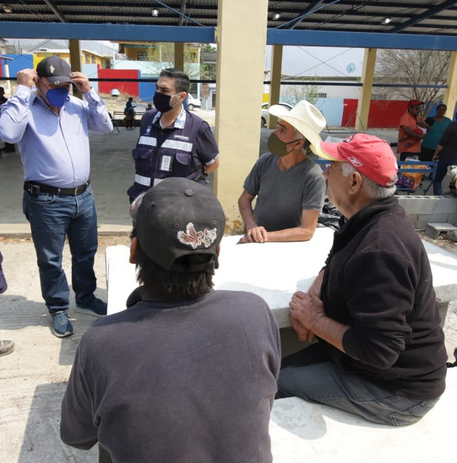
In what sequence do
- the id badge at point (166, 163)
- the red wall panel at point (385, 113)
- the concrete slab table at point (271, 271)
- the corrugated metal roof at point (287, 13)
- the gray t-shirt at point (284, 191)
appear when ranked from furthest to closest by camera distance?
1. the red wall panel at point (385, 113)
2. the corrugated metal roof at point (287, 13)
3. the id badge at point (166, 163)
4. the gray t-shirt at point (284, 191)
5. the concrete slab table at point (271, 271)

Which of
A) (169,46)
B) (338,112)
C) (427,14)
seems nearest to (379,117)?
(338,112)

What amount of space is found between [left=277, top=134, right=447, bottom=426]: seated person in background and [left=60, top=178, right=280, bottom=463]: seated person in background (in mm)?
510

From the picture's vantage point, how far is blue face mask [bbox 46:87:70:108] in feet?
9.30

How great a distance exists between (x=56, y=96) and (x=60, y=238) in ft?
3.14

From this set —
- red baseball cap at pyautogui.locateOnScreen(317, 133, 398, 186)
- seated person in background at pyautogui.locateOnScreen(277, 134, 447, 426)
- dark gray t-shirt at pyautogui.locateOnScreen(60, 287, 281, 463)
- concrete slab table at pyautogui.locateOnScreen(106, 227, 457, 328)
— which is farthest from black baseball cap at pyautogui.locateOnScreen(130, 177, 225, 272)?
concrete slab table at pyautogui.locateOnScreen(106, 227, 457, 328)

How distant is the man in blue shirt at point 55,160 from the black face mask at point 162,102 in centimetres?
43

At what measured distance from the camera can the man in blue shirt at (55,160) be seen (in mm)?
2826

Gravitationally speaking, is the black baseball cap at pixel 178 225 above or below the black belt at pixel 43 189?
above

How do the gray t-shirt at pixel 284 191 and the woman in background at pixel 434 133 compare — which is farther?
the woman in background at pixel 434 133

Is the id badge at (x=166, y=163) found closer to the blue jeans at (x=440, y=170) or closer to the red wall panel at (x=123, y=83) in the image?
the blue jeans at (x=440, y=170)

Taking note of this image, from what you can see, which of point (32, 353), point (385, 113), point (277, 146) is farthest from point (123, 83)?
point (277, 146)

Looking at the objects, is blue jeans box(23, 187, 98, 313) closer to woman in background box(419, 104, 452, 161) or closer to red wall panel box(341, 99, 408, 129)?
woman in background box(419, 104, 452, 161)

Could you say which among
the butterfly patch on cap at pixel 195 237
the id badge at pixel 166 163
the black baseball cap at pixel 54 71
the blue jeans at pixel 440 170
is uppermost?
the black baseball cap at pixel 54 71

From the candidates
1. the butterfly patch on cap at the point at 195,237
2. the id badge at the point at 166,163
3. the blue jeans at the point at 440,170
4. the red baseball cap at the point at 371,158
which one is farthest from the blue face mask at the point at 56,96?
the blue jeans at the point at 440,170
